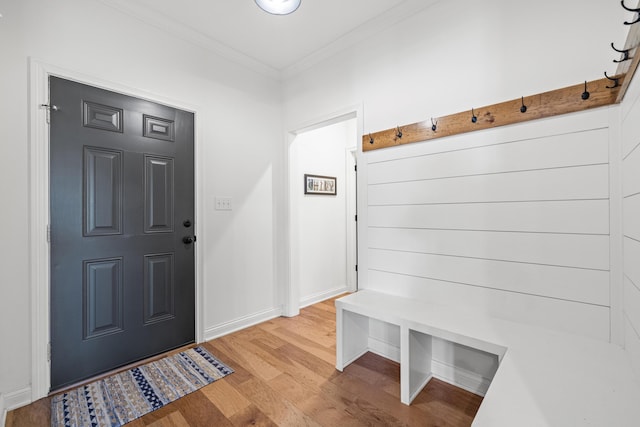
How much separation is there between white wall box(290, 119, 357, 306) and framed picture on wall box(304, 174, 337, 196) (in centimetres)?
6

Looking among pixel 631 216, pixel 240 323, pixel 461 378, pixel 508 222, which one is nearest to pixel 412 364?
pixel 461 378

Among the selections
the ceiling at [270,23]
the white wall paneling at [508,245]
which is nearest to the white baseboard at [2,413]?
the white wall paneling at [508,245]

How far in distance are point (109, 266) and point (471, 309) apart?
2.46m

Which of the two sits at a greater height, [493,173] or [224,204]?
[493,173]

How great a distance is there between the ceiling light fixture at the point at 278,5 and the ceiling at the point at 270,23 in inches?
9.7

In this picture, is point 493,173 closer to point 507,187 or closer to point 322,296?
point 507,187

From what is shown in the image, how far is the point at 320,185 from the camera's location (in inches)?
140

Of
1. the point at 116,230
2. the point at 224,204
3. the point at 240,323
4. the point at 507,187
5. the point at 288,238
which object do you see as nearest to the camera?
the point at 507,187

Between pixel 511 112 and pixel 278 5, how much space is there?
1.61 metres

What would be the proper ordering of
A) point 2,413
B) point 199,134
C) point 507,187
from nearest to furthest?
1. point 2,413
2. point 507,187
3. point 199,134

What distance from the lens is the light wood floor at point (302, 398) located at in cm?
154

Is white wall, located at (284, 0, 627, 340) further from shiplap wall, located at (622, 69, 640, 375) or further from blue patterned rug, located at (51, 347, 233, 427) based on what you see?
blue patterned rug, located at (51, 347, 233, 427)

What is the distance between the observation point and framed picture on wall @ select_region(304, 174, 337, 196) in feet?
11.2

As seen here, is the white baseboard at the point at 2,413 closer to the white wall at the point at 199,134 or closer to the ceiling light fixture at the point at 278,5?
the white wall at the point at 199,134
